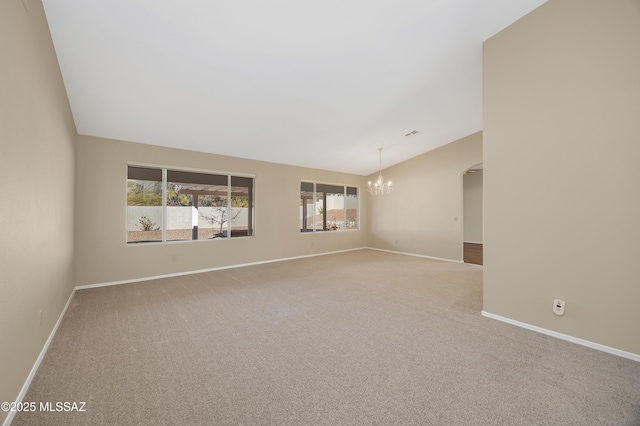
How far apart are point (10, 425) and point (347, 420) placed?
6.58 feet

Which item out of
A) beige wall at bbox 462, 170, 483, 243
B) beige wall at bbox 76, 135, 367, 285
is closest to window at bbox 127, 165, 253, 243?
beige wall at bbox 76, 135, 367, 285

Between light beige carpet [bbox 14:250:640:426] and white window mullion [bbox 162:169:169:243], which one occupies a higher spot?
white window mullion [bbox 162:169:169:243]

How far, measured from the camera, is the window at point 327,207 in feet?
24.2

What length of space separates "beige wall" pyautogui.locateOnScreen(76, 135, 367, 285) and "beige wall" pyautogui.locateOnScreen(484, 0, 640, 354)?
4.68 meters

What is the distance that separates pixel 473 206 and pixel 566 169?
7783mm

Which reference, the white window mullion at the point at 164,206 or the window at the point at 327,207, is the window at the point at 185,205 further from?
the window at the point at 327,207

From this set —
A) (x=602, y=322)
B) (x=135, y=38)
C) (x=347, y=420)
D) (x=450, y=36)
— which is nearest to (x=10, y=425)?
(x=347, y=420)

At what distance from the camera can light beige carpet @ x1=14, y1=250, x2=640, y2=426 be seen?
5.13 feet

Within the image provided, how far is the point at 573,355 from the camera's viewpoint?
2225mm

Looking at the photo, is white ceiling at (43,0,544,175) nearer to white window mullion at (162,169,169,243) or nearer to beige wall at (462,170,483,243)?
white window mullion at (162,169,169,243)

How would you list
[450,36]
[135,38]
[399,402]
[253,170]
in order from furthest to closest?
1. [253,170]
2. [450,36]
3. [135,38]
4. [399,402]

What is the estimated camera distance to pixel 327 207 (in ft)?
26.0

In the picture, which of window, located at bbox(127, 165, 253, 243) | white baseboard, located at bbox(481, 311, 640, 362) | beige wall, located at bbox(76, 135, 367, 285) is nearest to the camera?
white baseboard, located at bbox(481, 311, 640, 362)

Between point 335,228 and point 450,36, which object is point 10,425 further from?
point 335,228
